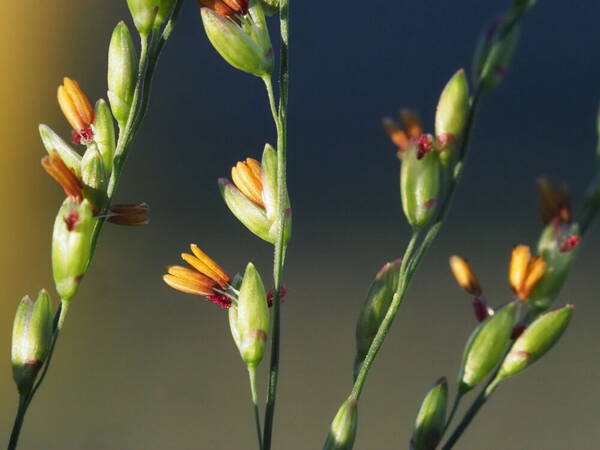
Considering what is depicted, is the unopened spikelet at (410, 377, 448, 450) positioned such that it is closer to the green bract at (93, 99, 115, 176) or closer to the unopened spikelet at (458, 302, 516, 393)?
the unopened spikelet at (458, 302, 516, 393)

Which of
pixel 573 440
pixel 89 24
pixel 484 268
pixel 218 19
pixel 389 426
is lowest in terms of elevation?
pixel 573 440

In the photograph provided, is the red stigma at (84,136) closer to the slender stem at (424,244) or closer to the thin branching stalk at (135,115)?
the thin branching stalk at (135,115)

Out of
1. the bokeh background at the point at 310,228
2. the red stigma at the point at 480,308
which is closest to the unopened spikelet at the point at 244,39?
the red stigma at the point at 480,308

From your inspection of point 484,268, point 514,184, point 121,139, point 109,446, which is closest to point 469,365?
point 121,139

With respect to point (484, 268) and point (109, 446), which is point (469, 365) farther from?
point (484, 268)

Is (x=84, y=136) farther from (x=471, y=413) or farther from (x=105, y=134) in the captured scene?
(x=471, y=413)

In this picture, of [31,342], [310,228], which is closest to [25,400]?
[31,342]
